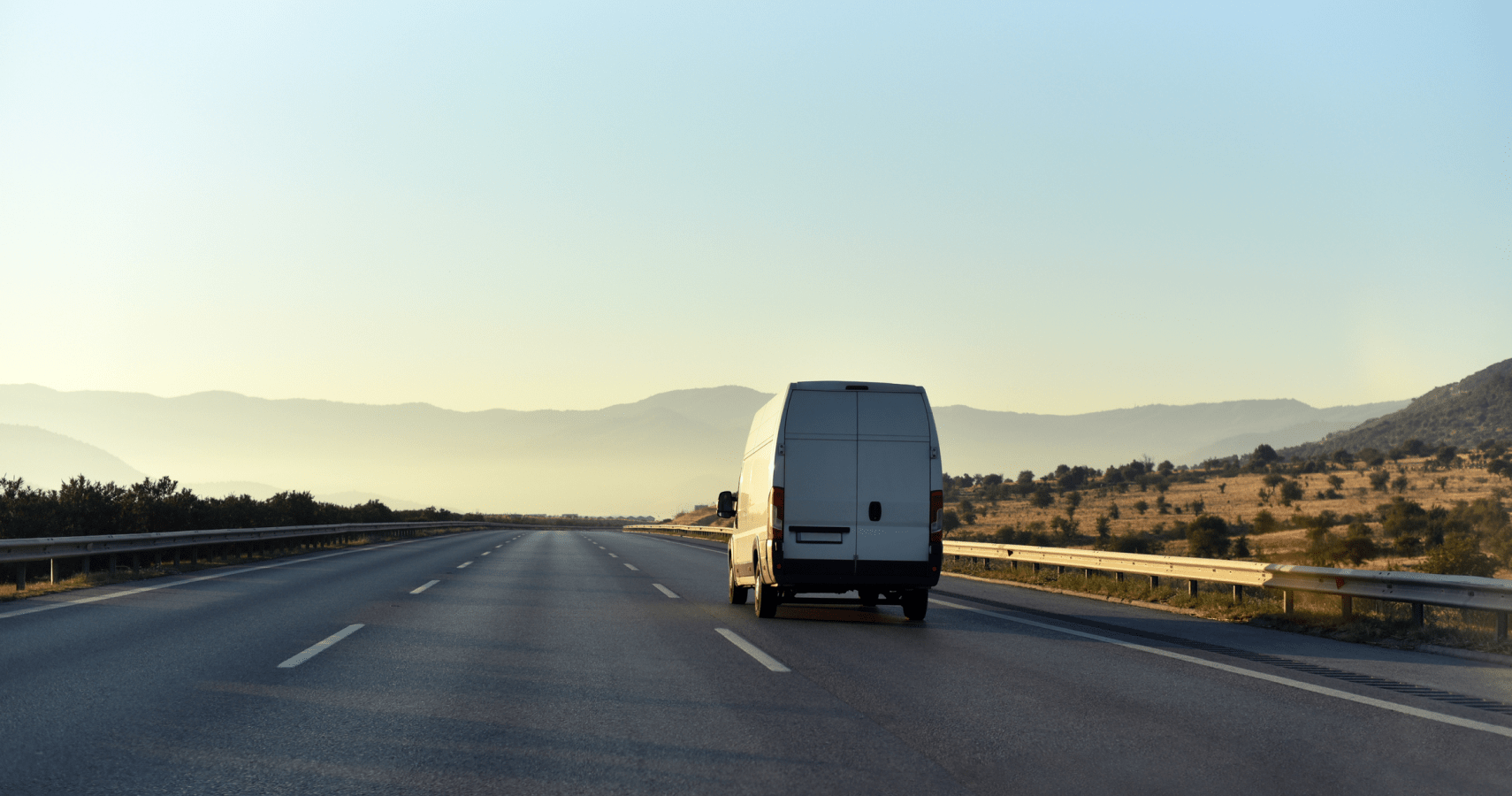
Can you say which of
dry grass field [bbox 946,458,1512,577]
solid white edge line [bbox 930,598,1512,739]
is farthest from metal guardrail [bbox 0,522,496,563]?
dry grass field [bbox 946,458,1512,577]

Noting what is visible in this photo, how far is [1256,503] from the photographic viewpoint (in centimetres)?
5272

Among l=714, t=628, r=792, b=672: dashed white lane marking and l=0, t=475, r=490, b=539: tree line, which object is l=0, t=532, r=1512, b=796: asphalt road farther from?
l=0, t=475, r=490, b=539: tree line

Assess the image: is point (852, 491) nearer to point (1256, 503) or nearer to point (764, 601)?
point (764, 601)

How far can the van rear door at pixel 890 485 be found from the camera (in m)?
11.9

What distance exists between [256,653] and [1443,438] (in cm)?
8484

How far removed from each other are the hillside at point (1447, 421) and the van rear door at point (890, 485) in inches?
2796

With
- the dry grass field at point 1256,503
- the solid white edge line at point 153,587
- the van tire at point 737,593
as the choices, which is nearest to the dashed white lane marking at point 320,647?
the solid white edge line at point 153,587

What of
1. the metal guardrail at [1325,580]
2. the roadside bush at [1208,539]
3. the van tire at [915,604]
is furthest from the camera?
the roadside bush at [1208,539]

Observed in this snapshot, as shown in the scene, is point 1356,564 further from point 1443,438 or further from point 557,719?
point 1443,438

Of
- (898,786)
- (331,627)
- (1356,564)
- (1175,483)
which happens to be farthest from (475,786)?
(1175,483)

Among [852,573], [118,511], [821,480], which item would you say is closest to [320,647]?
[821,480]

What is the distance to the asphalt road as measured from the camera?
5301 mm

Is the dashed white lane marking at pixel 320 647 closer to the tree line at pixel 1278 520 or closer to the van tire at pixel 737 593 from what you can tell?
the van tire at pixel 737 593

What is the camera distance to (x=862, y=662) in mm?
9227
